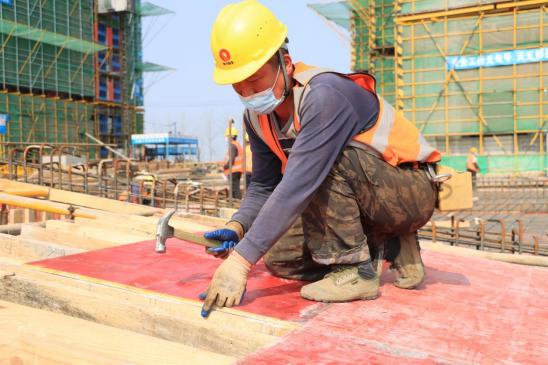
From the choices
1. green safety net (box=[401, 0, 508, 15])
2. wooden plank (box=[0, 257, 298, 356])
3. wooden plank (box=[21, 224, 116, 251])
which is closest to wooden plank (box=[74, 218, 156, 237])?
wooden plank (box=[21, 224, 116, 251])

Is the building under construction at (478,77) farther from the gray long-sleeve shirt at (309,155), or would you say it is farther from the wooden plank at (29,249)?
the gray long-sleeve shirt at (309,155)

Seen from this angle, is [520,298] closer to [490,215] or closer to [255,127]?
[255,127]

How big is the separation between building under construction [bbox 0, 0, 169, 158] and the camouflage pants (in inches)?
1086

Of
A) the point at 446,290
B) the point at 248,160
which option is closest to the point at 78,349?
the point at 446,290

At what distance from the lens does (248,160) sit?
32.3 feet

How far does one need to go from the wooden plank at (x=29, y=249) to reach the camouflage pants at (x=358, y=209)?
1592 millimetres

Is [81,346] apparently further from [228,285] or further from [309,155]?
[309,155]

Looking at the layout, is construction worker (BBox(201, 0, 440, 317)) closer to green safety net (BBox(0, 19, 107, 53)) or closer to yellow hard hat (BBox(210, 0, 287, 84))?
yellow hard hat (BBox(210, 0, 287, 84))

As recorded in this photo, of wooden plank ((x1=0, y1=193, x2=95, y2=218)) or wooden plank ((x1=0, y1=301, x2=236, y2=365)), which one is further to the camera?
wooden plank ((x1=0, y1=193, x2=95, y2=218))

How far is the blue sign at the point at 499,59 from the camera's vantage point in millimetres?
20500

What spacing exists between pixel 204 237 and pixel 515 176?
798 inches

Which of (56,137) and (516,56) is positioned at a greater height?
(516,56)

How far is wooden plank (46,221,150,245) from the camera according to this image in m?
3.68

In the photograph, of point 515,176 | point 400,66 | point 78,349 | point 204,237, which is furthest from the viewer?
point 400,66
